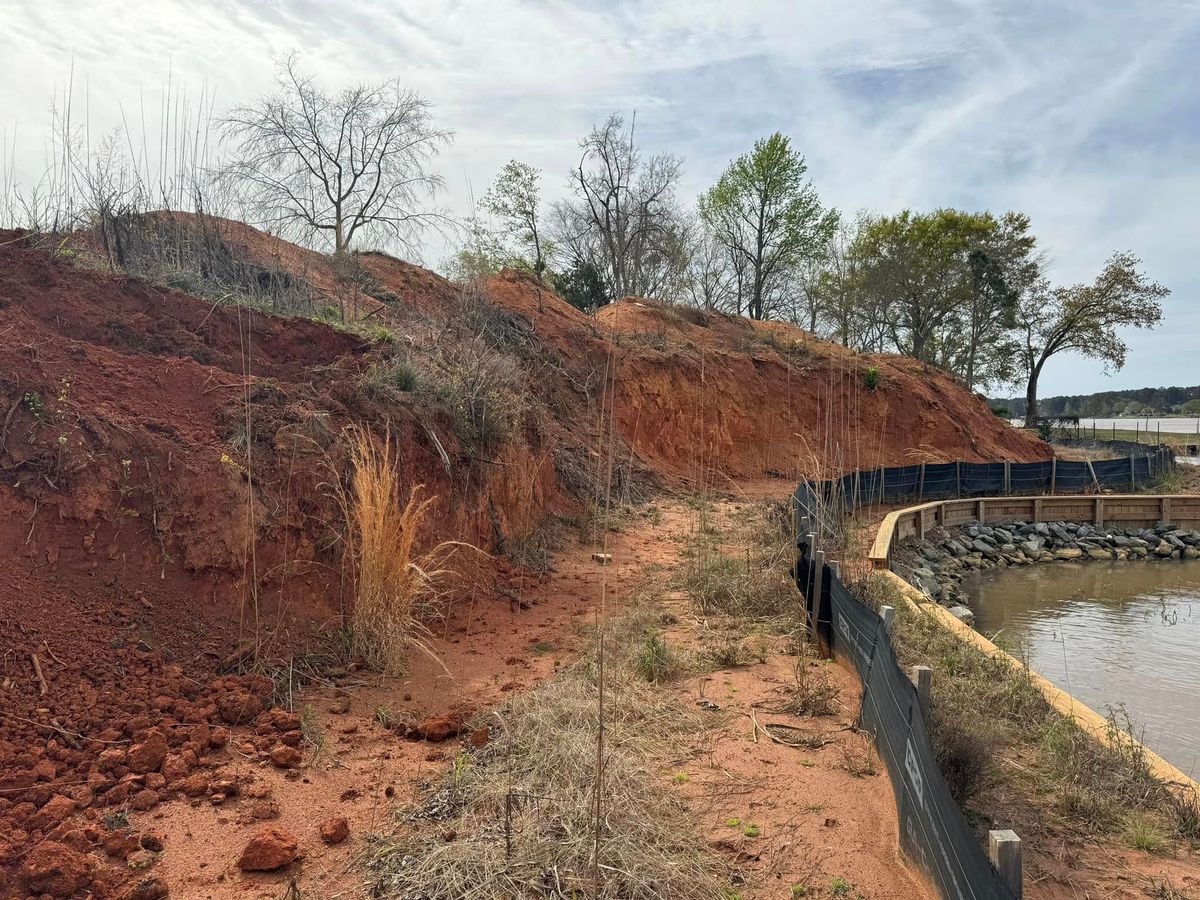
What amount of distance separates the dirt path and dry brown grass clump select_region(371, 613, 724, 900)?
18 centimetres

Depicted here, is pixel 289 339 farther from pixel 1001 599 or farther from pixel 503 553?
pixel 1001 599

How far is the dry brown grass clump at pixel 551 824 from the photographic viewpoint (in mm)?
2631

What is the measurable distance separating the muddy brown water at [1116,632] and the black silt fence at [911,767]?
1.62 m

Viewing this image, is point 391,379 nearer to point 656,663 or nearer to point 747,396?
point 656,663

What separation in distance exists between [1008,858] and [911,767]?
984mm

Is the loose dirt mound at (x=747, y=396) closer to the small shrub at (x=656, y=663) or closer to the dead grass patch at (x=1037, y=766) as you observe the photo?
the small shrub at (x=656, y=663)

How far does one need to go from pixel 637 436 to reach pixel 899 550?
687 cm

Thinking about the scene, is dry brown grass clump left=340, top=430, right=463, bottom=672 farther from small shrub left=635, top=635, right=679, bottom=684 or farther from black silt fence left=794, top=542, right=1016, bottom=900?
black silt fence left=794, top=542, right=1016, bottom=900

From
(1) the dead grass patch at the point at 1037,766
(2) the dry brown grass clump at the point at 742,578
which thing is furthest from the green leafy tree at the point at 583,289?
(1) the dead grass patch at the point at 1037,766

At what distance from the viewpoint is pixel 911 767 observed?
299 centimetres

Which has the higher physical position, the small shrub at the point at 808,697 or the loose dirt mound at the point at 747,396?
the loose dirt mound at the point at 747,396

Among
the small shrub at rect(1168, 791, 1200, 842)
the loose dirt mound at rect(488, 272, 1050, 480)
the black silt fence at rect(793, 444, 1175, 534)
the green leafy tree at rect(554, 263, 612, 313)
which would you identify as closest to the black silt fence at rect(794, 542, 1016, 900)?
the small shrub at rect(1168, 791, 1200, 842)

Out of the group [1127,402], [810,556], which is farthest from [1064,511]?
[1127,402]

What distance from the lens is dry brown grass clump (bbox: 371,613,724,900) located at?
104 inches
